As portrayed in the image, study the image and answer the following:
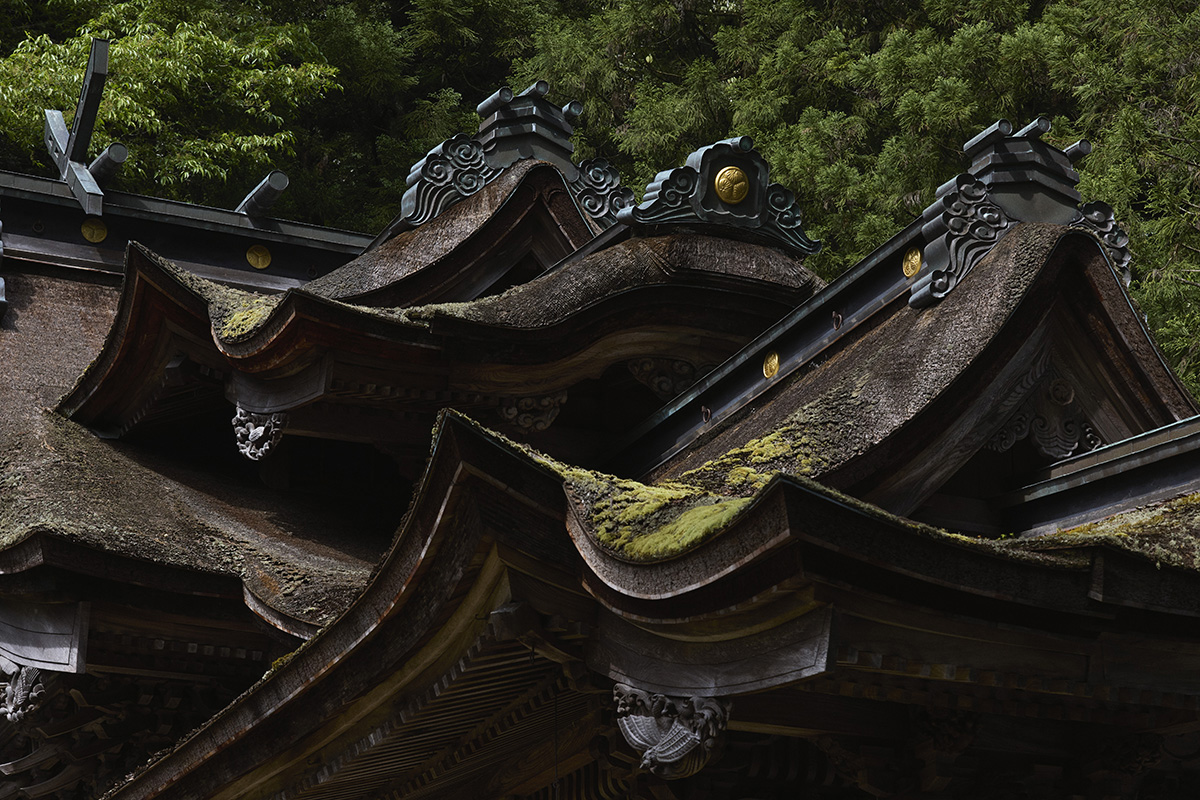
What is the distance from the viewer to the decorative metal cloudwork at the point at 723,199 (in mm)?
5520

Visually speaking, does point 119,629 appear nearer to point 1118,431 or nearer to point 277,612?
point 277,612

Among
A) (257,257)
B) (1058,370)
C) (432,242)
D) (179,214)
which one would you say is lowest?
(1058,370)

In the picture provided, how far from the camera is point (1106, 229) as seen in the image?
14.2ft

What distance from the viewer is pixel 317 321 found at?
506 cm

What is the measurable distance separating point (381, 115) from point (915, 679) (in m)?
21.9

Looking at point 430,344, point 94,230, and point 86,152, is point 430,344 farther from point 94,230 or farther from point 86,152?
point 86,152

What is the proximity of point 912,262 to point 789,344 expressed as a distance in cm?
54

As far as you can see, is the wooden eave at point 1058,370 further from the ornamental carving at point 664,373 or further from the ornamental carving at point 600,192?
the ornamental carving at point 600,192

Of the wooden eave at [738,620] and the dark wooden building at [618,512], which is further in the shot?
the dark wooden building at [618,512]

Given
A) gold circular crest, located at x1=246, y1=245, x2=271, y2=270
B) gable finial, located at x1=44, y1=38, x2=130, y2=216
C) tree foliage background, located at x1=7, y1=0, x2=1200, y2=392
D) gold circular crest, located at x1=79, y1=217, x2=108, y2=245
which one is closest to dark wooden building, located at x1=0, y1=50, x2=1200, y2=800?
gold circular crest, located at x1=79, y1=217, x2=108, y2=245

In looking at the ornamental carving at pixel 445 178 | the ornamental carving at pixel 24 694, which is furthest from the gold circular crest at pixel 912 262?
the ornamental carving at pixel 24 694

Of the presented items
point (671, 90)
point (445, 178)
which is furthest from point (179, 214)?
point (671, 90)

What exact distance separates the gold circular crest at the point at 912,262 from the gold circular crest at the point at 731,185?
4.53 ft

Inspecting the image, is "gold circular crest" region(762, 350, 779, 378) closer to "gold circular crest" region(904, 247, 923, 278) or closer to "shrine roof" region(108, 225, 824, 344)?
"gold circular crest" region(904, 247, 923, 278)
